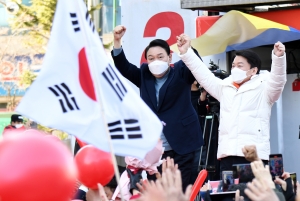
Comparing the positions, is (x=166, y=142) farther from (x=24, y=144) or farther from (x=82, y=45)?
(x=24, y=144)

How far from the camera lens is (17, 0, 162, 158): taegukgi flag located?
3564 millimetres

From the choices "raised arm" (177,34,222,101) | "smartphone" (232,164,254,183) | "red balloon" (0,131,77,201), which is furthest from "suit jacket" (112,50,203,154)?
"red balloon" (0,131,77,201)

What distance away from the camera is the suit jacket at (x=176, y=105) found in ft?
21.1

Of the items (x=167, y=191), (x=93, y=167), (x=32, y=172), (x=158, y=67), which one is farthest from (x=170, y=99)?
(x=32, y=172)

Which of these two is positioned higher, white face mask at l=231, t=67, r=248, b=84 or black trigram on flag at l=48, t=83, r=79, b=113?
black trigram on flag at l=48, t=83, r=79, b=113

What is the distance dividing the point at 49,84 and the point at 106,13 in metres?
24.5

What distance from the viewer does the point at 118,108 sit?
→ 368 cm

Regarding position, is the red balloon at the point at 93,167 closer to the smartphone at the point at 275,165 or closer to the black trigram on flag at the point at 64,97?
the black trigram on flag at the point at 64,97

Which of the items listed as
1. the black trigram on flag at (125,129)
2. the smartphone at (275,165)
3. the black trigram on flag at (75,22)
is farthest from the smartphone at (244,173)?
the black trigram on flag at (75,22)

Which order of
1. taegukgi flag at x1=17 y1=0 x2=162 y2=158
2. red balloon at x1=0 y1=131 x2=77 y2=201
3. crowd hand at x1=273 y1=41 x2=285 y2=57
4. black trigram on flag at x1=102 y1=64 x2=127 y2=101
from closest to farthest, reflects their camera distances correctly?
red balloon at x1=0 y1=131 x2=77 y2=201
taegukgi flag at x1=17 y1=0 x2=162 y2=158
black trigram on flag at x1=102 y1=64 x2=127 y2=101
crowd hand at x1=273 y1=41 x2=285 y2=57

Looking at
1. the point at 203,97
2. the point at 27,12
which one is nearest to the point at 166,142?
the point at 203,97

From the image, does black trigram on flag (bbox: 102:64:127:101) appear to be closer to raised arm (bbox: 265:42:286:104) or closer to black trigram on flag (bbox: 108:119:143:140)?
black trigram on flag (bbox: 108:119:143:140)

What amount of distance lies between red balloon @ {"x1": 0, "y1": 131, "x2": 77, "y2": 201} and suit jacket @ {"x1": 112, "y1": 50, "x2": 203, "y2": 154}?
331 centimetres

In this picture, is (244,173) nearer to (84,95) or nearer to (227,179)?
(227,179)
